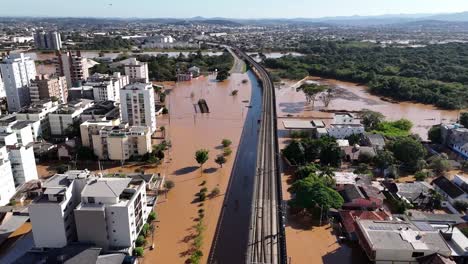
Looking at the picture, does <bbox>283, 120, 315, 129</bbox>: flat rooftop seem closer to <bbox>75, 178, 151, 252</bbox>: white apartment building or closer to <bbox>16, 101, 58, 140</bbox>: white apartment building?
<bbox>75, 178, 151, 252</bbox>: white apartment building

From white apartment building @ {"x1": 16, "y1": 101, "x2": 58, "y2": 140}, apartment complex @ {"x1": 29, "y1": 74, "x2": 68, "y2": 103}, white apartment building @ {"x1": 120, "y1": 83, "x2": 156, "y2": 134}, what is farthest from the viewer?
apartment complex @ {"x1": 29, "y1": 74, "x2": 68, "y2": 103}

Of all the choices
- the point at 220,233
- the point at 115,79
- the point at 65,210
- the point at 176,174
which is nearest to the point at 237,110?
the point at 115,79

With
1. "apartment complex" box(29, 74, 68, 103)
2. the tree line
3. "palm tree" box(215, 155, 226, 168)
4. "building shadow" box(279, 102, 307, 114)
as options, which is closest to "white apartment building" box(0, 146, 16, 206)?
"palm tree" box(215, 155, 226, 168)

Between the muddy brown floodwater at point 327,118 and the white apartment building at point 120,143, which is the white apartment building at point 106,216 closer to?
the muddy brown floodwater at point 327,118

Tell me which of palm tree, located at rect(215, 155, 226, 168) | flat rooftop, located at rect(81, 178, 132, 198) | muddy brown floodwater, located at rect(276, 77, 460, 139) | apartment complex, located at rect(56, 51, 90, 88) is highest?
apartment complex, located at rect(56, 51, 90, 88)

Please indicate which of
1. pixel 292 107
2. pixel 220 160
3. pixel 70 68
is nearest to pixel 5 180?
pixel 220 160

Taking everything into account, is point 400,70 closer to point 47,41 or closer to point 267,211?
point 267,211

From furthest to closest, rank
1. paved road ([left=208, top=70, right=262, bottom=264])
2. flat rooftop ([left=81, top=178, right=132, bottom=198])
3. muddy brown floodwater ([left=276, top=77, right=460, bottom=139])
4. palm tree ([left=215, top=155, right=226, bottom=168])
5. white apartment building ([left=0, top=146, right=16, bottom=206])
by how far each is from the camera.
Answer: muddy brown floodwater ([left=276, top=77, right=460, bottom=139]) < palm tree ([left=215, top=155, right=226, bottom=168]) < white apartment building ([left=0, top=146, right=16, bottom=206]) < paved road ([left=208, top=70, right=262, bottom=264]) < flat rooftop ([left=81, top=178, right=132, bottom=198])
